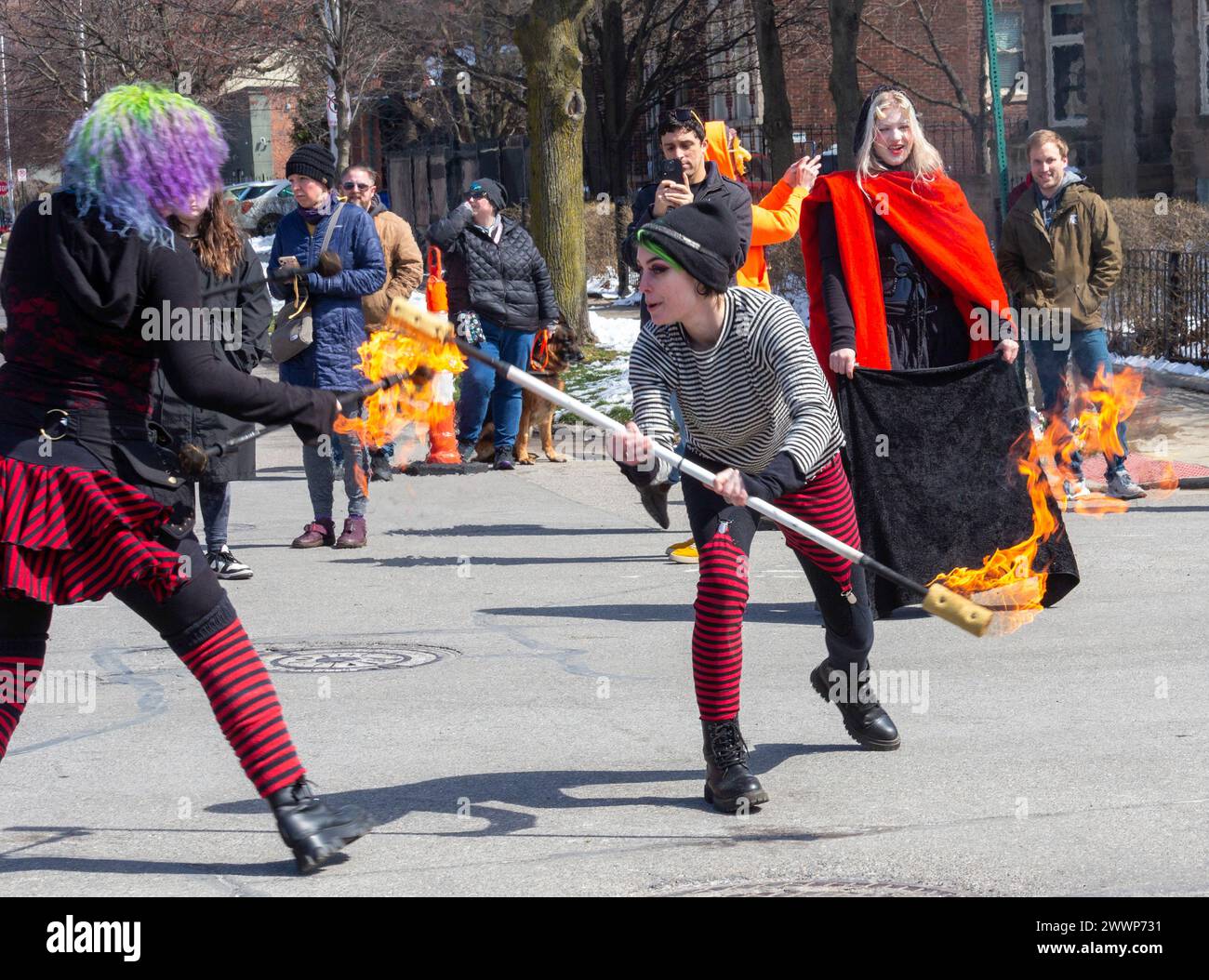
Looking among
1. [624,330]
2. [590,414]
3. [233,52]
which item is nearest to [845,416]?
[590,414]

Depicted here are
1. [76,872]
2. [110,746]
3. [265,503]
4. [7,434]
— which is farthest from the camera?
[265,503]

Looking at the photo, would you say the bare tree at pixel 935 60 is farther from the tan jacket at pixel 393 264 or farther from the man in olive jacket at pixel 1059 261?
the man in olive jacket at pixel 1059 261

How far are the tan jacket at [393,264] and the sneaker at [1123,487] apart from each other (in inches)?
190

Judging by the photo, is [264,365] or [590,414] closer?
[590,414]

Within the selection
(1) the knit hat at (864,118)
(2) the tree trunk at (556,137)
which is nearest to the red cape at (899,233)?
(1) the knit hat at (864,118)

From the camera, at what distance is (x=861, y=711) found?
18.7ft

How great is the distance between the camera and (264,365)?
65.7 feet

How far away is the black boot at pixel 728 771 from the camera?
509 centimetres

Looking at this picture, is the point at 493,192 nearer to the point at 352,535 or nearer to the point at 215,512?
the point at 352,535

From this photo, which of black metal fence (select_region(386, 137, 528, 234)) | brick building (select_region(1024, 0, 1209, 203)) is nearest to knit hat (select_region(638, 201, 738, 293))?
brick building (select_region(1024, 0, 1209, 203))

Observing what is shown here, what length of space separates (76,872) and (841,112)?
17293 mm

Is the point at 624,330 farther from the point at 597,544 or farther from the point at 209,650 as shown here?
the point at 209,650

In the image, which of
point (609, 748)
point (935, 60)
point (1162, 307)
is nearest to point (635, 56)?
point (935, 60)

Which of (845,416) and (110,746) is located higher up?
(845,416)
